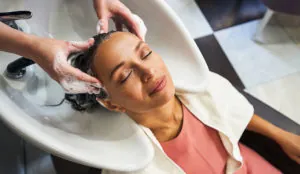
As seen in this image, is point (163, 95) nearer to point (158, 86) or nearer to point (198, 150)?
point (158, 86)

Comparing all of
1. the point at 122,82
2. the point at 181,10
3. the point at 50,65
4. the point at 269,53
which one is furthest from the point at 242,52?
the point at 50,65

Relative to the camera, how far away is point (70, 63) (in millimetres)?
745

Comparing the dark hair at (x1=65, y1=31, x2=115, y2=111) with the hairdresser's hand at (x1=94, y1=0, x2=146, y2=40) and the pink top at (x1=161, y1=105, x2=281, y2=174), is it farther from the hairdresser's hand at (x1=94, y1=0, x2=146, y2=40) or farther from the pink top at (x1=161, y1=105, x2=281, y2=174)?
the pink top at (x1=161, y1=105, x2=281, y2=174)

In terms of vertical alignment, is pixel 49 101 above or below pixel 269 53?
above

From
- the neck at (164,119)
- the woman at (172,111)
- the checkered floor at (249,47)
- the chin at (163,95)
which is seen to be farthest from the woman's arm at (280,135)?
the checkered floor at (249,47)

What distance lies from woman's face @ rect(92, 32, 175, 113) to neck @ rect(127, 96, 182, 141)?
96 mm

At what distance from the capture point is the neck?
2.98 ft

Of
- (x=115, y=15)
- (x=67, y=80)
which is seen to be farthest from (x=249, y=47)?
(x=67, y=80)

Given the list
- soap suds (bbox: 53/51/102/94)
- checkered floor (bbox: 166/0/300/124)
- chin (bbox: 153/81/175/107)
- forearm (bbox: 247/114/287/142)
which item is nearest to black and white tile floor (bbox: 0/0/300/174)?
checkered floor (bbox: 166/0/300/124)

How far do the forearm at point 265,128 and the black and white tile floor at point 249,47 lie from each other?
47 centimetres

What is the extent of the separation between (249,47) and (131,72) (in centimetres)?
106

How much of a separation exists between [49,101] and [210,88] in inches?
17.5

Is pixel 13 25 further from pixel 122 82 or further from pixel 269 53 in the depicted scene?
pixel 269 53

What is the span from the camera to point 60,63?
70cm
